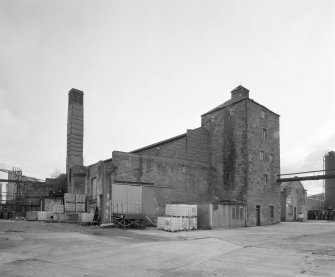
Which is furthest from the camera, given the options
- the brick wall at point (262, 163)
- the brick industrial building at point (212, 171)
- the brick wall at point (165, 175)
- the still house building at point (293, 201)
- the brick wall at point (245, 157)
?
the still house building at point (293, 201)

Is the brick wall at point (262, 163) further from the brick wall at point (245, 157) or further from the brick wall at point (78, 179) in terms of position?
the brick wall at point (78, 179)

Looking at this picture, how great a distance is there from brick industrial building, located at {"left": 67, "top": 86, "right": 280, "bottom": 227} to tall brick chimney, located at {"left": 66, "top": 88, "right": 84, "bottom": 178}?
3.07 metres

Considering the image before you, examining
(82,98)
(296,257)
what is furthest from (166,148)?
(296,257)

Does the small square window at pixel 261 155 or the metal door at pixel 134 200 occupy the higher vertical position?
the small square window at pixel 261 155

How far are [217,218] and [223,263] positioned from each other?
17.8 meters

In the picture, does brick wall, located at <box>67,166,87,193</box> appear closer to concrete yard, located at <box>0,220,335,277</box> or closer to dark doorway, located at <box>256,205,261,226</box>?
dark doorway, located at <box>256,205,261,226</box>

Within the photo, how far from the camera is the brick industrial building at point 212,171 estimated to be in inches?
1145

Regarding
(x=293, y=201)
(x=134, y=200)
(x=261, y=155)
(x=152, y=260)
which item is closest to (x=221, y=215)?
(x=134, y=200)

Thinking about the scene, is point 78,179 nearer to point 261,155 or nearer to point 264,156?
point 261,155

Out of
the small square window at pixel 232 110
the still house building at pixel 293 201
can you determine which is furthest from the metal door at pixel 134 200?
the still house building at pixel 293 201

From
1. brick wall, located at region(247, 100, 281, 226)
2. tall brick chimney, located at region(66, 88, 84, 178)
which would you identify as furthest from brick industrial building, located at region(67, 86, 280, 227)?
tall brick chimney, located at region(66, 88, 84, 178)

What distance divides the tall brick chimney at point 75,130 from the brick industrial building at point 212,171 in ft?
10.1

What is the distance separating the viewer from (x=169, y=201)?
31625 millimetres

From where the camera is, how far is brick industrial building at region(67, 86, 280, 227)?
2909 centimetres
